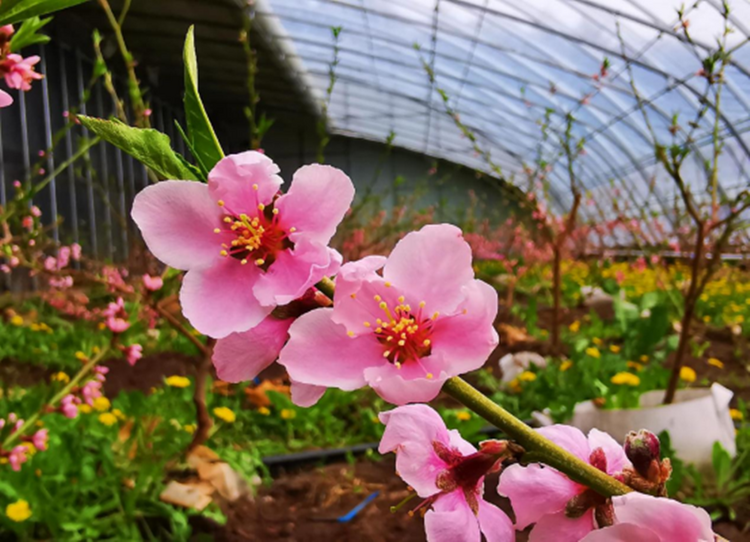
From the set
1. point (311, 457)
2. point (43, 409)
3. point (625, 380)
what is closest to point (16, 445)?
point (43, 409)

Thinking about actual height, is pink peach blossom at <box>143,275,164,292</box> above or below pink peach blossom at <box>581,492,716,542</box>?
below

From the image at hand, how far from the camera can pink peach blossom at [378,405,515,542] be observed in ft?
1.35

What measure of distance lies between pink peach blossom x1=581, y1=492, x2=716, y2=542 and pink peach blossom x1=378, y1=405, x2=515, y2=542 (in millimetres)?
88

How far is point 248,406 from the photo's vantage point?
3.06 metres

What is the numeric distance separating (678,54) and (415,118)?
32.1ft

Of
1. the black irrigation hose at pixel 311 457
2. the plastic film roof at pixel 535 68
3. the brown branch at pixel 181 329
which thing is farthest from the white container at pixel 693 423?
the plastic film roof at pixel 535 68

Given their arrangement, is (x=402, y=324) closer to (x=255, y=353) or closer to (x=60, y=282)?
(x=255, y=353)

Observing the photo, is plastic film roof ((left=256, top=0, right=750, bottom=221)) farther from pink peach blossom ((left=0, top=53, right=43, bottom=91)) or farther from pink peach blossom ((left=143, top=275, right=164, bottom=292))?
pink peach blossom ((left=0, top=53, right=43, bottom=91))

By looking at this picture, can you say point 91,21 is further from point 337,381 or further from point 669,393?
point 337,381

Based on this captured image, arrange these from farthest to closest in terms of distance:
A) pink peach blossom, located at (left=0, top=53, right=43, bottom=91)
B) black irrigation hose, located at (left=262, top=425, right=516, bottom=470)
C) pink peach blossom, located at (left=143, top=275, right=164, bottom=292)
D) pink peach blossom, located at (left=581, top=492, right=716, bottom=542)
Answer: black irrigation hose, located at (left=262, top=425, right=516, bottom=470)
pink peach blossom, located at (left=143, top=275, right=164, bottom=292)
pink peach blossom, located at (left=0, top=53, right=43, bottom=91)
pink peach blossom, located at (left=581, top=492, right=716, bottom=542)

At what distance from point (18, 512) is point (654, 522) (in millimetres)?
1749

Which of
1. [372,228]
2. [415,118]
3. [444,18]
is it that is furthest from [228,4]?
[415,118]

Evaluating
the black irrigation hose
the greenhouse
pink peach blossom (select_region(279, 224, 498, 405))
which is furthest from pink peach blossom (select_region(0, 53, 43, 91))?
the black irrigation hose

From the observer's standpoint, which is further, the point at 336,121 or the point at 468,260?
the point at 336,121
